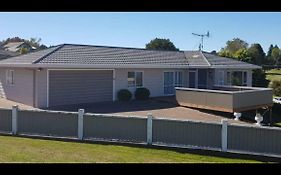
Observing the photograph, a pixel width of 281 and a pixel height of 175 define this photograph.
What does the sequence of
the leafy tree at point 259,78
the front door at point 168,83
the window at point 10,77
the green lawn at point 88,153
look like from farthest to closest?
the leafy tree at point 259,78
the front door at point 168,83
the window at point 10,77
the green lawn at point 88,153

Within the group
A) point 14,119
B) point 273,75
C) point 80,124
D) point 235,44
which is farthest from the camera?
point 235,44

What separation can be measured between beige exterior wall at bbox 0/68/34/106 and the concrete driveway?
6.94 feet

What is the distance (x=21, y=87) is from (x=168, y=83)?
38.2ft

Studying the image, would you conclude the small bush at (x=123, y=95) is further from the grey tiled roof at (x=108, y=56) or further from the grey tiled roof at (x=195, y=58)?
the grey tiled roof at (x=195, y=58)

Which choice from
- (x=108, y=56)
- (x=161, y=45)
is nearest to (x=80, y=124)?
(x=108, y=56)

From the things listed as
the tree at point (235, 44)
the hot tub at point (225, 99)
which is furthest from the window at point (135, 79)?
the tree at point (235, 44)

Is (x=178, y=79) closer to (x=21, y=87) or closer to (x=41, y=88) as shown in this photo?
(x=41, y=88)

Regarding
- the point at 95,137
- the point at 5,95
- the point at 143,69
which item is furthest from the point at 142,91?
the point at 95,137

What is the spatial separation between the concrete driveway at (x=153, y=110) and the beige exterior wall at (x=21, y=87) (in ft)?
6.94

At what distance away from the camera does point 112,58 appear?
26406 mm

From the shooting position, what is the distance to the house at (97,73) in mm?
21469
